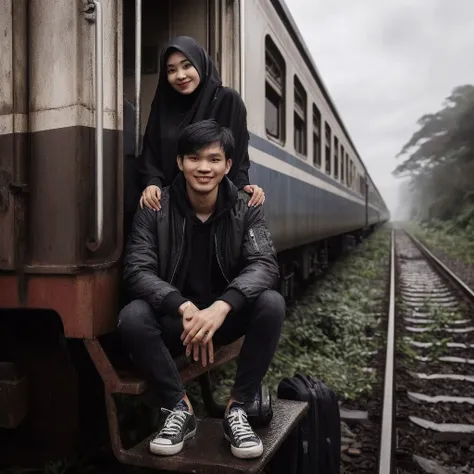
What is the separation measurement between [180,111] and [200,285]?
795mm

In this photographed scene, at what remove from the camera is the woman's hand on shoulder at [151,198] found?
2.43 m

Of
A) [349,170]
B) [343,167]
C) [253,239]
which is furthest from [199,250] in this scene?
[349,170]

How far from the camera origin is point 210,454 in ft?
6.97

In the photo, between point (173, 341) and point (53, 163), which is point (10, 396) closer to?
point (173, 341)

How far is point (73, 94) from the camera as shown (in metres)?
2.22

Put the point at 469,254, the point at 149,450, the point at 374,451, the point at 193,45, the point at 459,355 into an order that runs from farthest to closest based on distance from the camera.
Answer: the point at 469,254, the point at 459,355, the point at 374,451, the point at 193,45, the point at 149,450

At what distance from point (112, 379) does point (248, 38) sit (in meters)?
2.45

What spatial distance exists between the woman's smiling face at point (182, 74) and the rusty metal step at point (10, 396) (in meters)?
1.37

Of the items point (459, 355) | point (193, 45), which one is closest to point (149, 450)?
point (193, 45)

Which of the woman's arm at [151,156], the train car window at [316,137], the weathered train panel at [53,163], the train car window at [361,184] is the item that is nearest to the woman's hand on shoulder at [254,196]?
the woman's arm at [151,156]

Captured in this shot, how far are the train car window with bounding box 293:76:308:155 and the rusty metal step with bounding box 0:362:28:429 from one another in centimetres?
398

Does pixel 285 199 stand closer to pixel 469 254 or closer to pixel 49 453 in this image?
pixel 49 453

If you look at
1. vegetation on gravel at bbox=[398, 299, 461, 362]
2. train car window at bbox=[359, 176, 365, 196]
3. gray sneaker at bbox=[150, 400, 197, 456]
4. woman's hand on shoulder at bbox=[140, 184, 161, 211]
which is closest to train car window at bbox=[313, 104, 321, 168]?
vegetation on gravel at bbox=[398, 299, 461, 362]

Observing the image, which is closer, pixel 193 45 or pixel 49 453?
pixel 193 45
